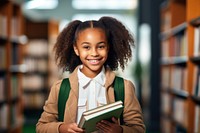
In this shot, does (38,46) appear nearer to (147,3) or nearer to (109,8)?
(147,3)

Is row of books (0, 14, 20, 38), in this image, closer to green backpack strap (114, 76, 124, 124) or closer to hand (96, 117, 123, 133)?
green backpack strap (114, 76, 124, 124)

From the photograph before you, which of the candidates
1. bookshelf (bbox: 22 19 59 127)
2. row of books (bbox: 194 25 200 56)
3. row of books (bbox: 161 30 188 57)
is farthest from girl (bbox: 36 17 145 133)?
bookshelf (bbox: 22 19 59 127)

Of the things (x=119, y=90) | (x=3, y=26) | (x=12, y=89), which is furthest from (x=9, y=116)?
(x=119, y=90)

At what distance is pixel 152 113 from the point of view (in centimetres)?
711

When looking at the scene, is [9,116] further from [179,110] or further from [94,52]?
[94,52]

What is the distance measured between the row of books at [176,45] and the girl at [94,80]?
2845 mm

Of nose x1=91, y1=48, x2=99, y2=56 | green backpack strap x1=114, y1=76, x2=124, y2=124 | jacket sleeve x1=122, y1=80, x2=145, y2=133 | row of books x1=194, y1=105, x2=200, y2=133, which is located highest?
nose x1=91, y1=48, x2=99, y2=56

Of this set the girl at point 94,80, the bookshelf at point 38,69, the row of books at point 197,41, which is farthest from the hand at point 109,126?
the bookshelf at point 38,69

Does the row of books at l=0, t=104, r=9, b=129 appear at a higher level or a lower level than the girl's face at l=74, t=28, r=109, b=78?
lower

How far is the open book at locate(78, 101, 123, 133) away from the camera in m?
1.64

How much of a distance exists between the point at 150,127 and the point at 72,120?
17.3ft

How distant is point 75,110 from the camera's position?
181 cm

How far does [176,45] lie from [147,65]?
217 cm

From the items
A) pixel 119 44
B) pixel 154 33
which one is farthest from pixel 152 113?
pixel 119 44
